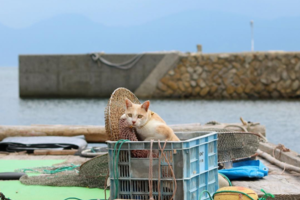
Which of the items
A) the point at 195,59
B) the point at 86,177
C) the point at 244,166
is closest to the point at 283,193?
the point at 244,166

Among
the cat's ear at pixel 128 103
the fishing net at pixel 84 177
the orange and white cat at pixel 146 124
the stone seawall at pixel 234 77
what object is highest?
the stone seawall at pixel 234 77

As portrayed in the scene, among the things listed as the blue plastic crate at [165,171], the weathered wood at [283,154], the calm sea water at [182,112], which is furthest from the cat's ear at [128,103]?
the calm sea water at [182,112]

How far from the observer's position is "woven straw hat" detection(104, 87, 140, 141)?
489cm

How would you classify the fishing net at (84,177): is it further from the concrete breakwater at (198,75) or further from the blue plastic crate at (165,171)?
the concrete breakwater at (198,75)

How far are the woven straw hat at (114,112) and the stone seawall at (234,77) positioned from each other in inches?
880

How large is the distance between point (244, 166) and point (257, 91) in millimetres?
21675

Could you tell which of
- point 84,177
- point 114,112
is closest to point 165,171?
point 114,112

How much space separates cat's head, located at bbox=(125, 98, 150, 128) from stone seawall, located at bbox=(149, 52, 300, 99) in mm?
22937

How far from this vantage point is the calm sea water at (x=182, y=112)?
18438 millimetres

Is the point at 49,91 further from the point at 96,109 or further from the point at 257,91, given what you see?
the point at 257,91

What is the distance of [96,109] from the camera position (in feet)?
77.2

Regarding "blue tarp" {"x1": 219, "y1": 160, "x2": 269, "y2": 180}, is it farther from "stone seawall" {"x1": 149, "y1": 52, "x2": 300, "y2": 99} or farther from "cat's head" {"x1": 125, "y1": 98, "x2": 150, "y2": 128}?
"stone seawall" {"x1": 149, "y1": 52, "x2": 300, "y2": 99}

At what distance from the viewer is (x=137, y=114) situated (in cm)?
463

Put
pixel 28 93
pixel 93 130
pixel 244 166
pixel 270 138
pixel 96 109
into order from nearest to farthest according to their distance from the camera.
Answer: pixel 244 166 → pixel 93 130 → pixel 270 138 → pixel 96 109 → pixel 28 93
